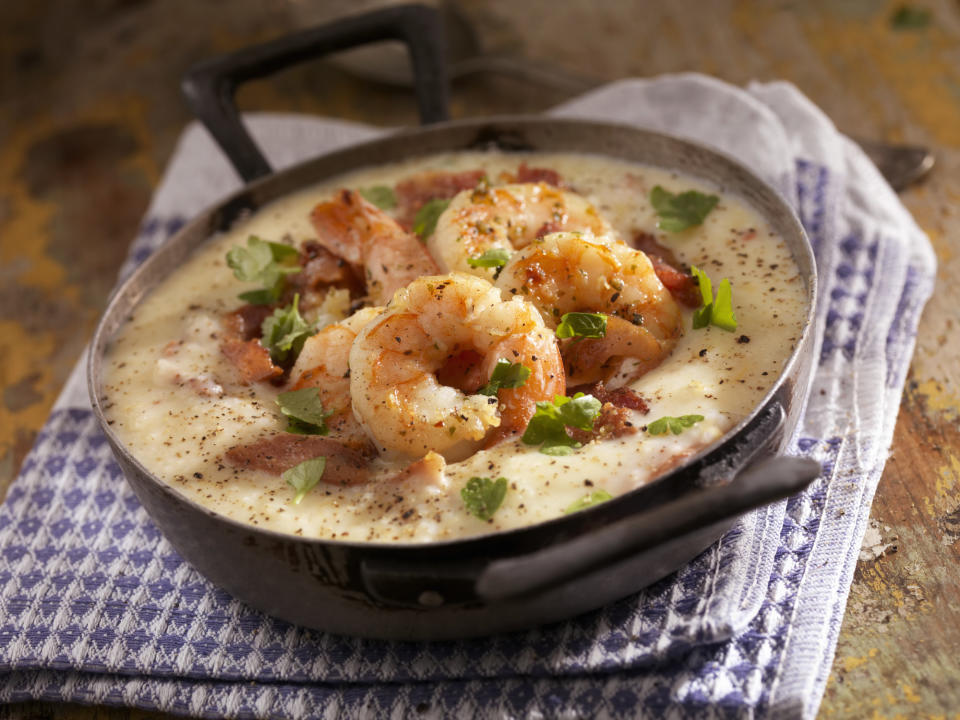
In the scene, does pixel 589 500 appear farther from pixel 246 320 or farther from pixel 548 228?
pixel 246 320

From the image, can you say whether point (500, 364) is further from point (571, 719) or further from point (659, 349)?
point (571, 719)

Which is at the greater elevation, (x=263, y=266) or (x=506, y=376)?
(x=506, y=376)

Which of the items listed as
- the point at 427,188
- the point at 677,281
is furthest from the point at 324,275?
A: the point at 677,281

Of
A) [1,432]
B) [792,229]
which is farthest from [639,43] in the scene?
[1,432]

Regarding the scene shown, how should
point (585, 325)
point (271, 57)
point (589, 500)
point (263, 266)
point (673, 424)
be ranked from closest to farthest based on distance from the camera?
point (589, 500)
point (673, 424)
point (585, 325)
point (263, 266)
point (271, 57)

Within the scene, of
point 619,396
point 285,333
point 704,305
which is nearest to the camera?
point 619,396

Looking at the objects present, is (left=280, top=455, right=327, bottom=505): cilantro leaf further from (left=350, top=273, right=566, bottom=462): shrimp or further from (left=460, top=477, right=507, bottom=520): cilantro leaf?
(left=460, top=477, right=507, bottom=520): cilantro leaf

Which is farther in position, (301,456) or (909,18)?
(909,18)

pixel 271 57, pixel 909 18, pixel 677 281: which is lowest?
pixel 909 18
